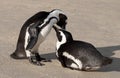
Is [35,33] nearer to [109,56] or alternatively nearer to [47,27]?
[47,27]

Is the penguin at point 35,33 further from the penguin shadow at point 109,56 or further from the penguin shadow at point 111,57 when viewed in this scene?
the penguin shadow at point 111,57

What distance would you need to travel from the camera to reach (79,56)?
4.96 meters

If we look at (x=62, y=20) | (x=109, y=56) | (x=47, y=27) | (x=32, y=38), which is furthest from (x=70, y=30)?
(x=32, y=38)

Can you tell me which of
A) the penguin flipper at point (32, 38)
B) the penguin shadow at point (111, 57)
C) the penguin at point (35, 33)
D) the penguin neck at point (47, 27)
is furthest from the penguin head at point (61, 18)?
the penguin shadow at point (111, 57)

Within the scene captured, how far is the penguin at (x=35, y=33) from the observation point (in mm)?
5145

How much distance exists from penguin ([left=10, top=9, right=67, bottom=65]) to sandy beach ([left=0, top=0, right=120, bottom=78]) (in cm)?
11

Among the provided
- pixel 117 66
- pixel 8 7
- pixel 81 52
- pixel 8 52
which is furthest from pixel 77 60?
pixel 8 7

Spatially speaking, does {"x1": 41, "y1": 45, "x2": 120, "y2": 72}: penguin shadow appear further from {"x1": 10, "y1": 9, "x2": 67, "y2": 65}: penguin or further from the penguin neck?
the penguin neck

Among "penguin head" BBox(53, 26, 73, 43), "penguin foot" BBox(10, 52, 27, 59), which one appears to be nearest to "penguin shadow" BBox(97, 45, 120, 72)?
"penguin head" BBox(53, 26, 73, 43)

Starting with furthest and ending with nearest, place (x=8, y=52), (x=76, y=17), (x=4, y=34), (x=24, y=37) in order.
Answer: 1. (x=76, y=17)
2. (x=4, y=34)
3. (x=8, y=52)
4. (x=24, y=37)

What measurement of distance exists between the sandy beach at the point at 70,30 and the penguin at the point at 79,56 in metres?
0.09

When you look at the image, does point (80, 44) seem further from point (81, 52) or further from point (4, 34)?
point (4, 34)

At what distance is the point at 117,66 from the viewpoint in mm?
5363

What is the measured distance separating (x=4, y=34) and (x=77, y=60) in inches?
72.1
